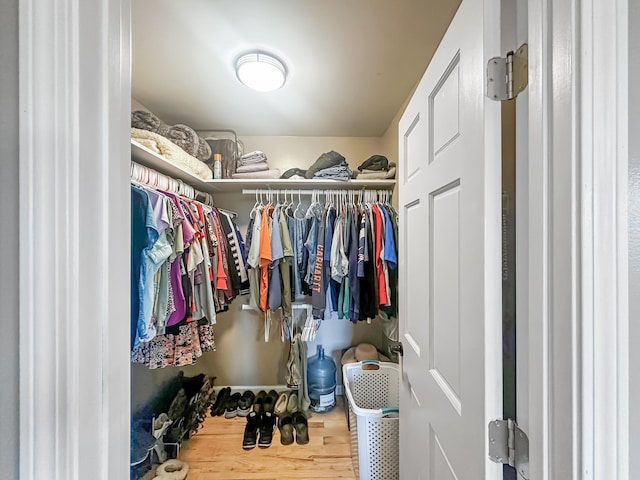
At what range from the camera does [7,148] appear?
0.35 m

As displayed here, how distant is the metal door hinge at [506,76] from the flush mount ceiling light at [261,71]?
3.87 feet

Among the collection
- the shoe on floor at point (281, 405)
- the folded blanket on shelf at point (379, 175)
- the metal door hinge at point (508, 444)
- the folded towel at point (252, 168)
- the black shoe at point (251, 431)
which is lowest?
the black shoe at point (251, 431)

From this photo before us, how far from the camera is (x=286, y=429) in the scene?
1.93 meters

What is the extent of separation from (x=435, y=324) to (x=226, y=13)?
1.45 m

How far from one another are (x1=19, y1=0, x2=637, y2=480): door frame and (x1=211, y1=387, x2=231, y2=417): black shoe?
2.03 m

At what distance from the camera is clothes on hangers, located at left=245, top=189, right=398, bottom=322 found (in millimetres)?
1786

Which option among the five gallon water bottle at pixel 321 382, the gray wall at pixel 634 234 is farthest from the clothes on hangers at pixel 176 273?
the gray wall at pixel 634 234

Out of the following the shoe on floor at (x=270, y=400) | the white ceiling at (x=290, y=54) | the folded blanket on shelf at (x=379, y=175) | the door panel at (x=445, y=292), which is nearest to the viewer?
the door panel at (x=445, y=292)

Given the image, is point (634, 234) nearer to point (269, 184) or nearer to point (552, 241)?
point (552, 241)

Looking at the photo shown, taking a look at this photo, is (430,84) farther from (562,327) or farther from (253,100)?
(253,100)

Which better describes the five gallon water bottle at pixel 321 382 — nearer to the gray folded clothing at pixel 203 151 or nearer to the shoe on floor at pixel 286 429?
the shoe on floor at pixel 286 429

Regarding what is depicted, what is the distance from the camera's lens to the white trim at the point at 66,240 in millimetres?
350

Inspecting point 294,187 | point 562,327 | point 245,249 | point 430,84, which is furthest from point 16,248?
point 294,187

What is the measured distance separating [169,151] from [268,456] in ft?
6.39
